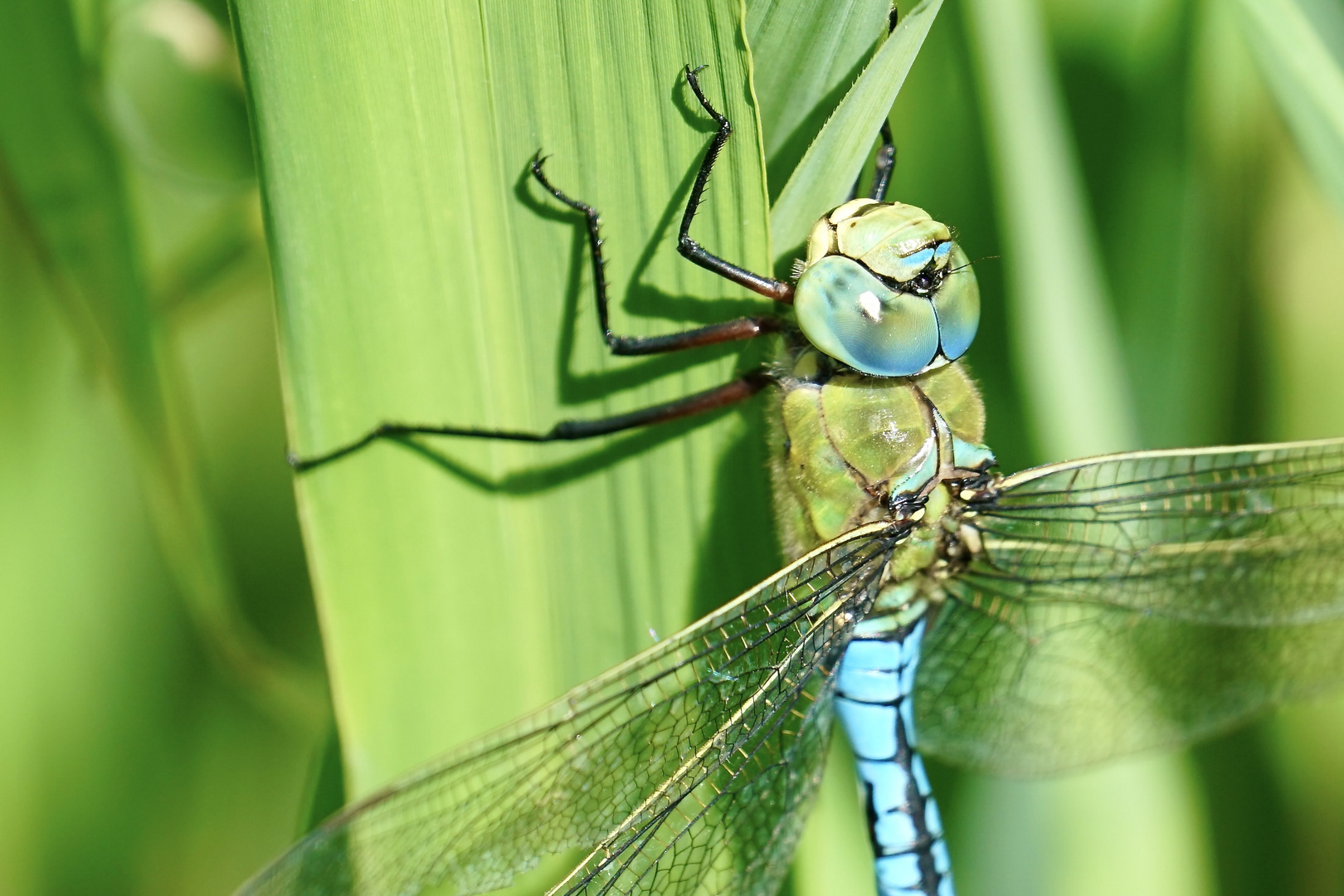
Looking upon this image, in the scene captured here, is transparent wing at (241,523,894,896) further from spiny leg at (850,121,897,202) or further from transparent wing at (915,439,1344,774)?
spiny leg at (850,121,897,202)

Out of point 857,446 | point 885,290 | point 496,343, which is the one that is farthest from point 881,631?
point 496,343

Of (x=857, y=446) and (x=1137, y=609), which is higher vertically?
(x=857, y=446)

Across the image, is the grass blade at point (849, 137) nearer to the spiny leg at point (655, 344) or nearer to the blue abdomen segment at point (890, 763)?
the spiny leg at point (655, 344)

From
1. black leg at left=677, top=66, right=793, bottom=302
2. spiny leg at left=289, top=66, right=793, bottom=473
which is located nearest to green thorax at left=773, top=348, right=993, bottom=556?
spiny leg at left=289, top=66, right=793, bottom=473

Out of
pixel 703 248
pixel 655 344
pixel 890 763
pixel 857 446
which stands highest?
pixel 703 248

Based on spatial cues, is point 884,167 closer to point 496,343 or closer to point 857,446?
point 857,446

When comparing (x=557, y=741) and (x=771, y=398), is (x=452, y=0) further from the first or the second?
(x=557, y=741)

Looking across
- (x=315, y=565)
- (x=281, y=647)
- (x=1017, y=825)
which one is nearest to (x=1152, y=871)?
(x=1017, y=825)

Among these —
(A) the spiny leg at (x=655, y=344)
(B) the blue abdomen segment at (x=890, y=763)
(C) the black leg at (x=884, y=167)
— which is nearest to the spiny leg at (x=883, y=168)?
(C) the black leg at (x=884, y=167)
